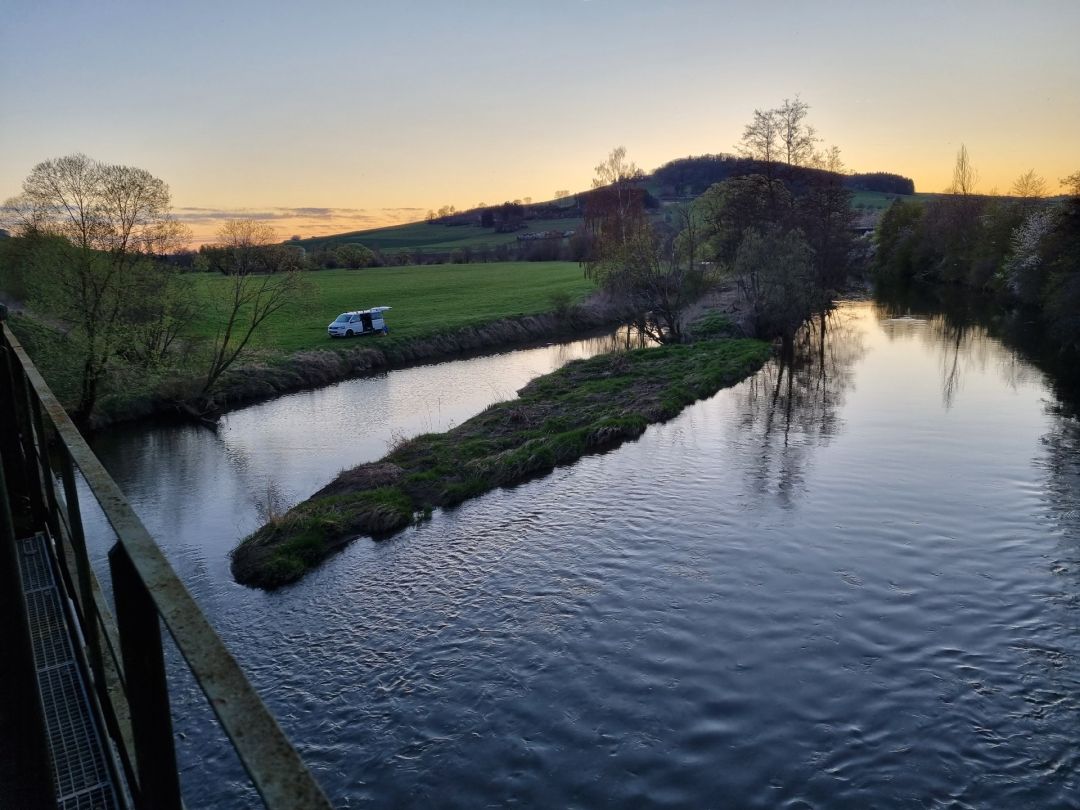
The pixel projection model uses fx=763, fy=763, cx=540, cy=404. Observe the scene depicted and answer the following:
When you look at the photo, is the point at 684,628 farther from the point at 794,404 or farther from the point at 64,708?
the point at 794,404

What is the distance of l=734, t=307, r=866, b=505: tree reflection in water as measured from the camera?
67.2 ft

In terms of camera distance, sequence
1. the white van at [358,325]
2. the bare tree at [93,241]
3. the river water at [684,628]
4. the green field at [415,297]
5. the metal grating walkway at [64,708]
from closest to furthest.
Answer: the metal grating walkway at [64,708], the river water at [684,628], the bare tree at [93,241], the green field at [415,297], the white van at [358,325]

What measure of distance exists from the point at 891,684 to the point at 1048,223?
161ft

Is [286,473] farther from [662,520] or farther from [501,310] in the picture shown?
[501,310]

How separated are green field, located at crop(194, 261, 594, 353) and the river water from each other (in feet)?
57.4

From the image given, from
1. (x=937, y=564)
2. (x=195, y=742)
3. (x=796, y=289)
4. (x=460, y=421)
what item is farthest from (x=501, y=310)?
(x=195, y=742)

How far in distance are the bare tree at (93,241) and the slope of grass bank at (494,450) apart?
12.5 meters

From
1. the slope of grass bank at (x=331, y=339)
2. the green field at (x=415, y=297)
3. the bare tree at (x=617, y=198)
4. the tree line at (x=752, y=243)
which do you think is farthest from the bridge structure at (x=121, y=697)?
the bare tree at (x=617, y=198)

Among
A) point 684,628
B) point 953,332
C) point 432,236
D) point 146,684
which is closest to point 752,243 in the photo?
point 953,332

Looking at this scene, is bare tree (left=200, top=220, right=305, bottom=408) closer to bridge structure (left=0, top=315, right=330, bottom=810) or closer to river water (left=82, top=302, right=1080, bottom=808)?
river water (left=82, top=302, right=1080, bottom=808)

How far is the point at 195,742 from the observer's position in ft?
33.1

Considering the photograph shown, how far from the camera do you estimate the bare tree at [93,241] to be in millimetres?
25578

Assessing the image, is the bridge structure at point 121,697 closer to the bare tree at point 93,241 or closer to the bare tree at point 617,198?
the bare tree at point 93,241

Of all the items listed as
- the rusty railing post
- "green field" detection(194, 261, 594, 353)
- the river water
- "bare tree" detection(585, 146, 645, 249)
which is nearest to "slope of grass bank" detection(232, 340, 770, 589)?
the river water
